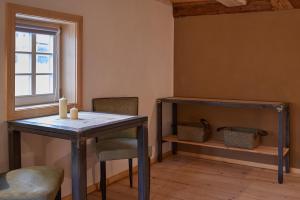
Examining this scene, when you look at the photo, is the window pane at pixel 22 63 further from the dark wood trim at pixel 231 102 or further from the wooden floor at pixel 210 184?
the dark wood trim at pixel 231 102

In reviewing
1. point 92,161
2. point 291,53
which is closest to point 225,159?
point 291,53

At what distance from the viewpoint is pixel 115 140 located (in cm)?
318

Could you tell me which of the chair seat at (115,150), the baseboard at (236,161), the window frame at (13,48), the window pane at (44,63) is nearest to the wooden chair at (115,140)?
the chair seat at (115,150)

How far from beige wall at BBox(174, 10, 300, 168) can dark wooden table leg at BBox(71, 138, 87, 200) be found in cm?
246

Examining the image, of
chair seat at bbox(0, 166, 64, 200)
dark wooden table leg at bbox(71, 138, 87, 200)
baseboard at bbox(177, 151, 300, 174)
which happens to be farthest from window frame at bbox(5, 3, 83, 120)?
baseboard at bbox(177, 151, 300, 174)

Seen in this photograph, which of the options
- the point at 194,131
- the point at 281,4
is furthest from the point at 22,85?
the point at 281,4

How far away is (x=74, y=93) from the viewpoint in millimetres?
3064

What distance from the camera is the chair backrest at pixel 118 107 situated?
3223 millimetres

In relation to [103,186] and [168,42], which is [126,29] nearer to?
[168,42]

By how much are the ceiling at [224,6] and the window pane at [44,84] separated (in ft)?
6.29

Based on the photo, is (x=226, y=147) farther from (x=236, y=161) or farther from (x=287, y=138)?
(x=287, y=138)

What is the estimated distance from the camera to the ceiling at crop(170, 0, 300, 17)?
371cm

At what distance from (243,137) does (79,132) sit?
2.14m

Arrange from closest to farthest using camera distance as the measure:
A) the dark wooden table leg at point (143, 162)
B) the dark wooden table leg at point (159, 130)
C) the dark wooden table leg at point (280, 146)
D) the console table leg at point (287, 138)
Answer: the dark wooden table leg at point (143, 162) < the dark wooden table leg at point (280, 146) < the console table leg at point (287, 138) < the dark wooden table leg at point (159, 130)
